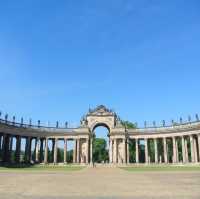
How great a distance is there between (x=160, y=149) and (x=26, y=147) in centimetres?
5750

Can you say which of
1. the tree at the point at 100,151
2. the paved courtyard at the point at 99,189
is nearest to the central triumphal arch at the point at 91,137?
the tree at the point at 100,151

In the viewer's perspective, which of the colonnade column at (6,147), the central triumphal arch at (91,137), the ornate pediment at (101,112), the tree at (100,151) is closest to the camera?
the colonnade column at (6,147)

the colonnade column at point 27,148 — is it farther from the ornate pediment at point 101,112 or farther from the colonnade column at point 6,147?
the ornate pediment at point 101,112

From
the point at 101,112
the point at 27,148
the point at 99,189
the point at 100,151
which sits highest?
the point at 101,112

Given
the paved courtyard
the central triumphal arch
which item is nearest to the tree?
the central triumphal arch

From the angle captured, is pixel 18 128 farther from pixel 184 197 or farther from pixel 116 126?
pixel 184 197

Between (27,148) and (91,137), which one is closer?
(27,148)

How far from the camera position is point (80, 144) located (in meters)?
105

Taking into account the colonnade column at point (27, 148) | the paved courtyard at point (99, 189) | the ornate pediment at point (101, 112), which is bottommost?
the paved courtyard at point (99, 189)

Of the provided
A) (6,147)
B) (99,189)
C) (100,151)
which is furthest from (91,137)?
(99,189)

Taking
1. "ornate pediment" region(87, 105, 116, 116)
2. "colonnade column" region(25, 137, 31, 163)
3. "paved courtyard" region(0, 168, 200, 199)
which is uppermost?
"ornate pediment" region(87, 105, 116, 116)

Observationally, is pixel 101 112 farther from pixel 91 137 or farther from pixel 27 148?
pixel 27 148

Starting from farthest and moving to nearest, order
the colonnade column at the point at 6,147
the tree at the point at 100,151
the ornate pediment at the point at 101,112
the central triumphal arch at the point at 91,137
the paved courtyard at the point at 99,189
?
the tree at the point at 100,151 < the ornate pediment at the point at 101,112 < the central triumphal arch at the point at 91,137 < the colonnade column at the point at 6,147 < the paved courtyard at the point at 99,189

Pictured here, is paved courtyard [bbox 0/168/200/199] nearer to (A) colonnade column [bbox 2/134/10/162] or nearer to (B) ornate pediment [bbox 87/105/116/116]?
(A) colonnade column [bbox 2/134/10/162]
